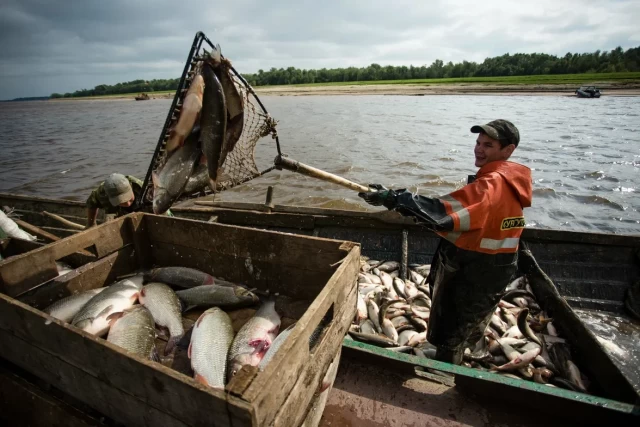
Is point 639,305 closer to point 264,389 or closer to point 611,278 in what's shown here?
point 611,278

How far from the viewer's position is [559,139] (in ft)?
61.9

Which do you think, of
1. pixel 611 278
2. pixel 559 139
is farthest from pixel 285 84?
pixel 611 278

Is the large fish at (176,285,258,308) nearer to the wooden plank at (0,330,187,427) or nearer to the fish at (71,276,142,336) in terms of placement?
the fish at (71,276,142,336)

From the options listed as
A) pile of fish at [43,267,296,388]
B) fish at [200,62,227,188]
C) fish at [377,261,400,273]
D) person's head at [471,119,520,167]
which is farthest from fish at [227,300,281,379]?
fish at [377,261,400,273]

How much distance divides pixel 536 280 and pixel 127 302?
4.81 meters

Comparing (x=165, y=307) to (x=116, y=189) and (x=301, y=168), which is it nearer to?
(x=301, y=168)

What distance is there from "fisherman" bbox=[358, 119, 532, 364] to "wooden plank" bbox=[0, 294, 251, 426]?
6.55 ft

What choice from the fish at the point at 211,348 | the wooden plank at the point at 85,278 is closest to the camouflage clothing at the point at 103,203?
the wooden plank at the point at 85,278

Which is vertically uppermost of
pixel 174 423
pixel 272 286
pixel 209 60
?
pixel 209 60

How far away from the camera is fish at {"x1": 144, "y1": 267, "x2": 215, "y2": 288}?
3.06m

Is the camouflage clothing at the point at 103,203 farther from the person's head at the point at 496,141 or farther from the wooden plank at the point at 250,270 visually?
the person's head at the point at 496,141

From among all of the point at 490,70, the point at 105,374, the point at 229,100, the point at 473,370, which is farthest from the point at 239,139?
the point at 490,70

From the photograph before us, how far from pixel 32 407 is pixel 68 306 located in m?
0.73

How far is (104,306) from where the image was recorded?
2637 mm
